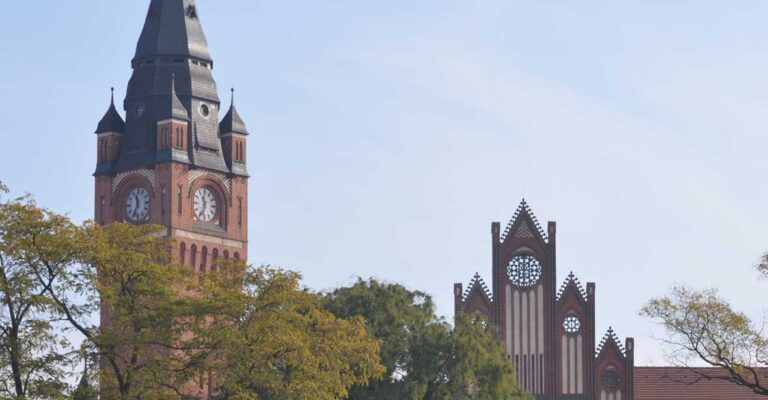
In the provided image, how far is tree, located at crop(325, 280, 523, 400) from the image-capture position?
293 feet

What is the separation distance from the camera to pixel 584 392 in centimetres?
11381

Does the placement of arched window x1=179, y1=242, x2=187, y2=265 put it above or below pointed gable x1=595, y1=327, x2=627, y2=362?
above

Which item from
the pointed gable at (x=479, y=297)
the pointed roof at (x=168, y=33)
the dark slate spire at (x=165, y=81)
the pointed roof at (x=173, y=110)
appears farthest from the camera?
the pointed roof at (x=168, y=33)

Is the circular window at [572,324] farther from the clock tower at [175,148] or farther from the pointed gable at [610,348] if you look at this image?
the clock tower at [175,148]

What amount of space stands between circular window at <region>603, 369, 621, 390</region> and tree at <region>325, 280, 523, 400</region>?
22.6 m

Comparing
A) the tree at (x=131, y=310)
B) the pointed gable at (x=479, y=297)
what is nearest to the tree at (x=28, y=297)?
the tree at (x=131, y=310)

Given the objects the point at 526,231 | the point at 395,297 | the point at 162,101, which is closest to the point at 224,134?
the point at 162,101

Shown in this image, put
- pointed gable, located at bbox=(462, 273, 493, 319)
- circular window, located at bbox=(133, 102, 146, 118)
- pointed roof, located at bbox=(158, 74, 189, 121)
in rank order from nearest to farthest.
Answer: pointed gable, located at bbox=(462, 273, 493, 319) → pointed roof, located at bbox=(158, 74, 189, 121) → circular window, located at bbox=(133, 102, 146, 118)

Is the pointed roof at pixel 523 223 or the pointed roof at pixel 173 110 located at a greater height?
the pointed roof at pixel 173 110

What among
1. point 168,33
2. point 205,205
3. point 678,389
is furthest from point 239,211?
point 678,389

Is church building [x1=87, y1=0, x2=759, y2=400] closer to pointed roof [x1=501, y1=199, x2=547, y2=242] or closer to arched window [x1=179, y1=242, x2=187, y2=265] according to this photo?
arched window [x1=179, y1=242, x2=187, y2=265]

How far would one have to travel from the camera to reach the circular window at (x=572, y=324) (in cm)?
11400

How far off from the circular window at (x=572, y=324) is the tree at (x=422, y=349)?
22.2 m

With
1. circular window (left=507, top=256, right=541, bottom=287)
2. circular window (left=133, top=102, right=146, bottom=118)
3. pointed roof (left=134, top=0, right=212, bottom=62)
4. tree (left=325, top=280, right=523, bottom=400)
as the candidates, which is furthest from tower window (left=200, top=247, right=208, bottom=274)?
tree (left=325, top=280, right=523, bottom=400)
